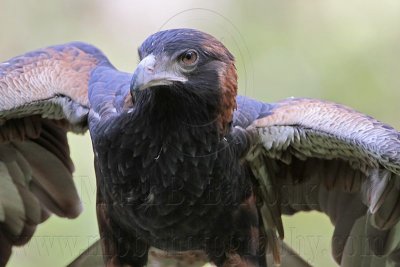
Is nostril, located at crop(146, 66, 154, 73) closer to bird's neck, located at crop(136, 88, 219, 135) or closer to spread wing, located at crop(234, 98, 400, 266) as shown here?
bird's neck, located at crop(136, 88, 219, 135)

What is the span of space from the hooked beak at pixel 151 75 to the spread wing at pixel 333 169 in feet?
2.88

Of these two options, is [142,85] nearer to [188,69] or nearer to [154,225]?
[188,69]

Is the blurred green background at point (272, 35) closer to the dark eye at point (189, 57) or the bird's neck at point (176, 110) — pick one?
the bird's neck at point (176, 110)

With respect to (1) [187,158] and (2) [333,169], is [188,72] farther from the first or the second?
(2) [333,169]

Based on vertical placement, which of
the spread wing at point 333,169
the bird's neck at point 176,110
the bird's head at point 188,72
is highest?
the bird's head at point 188,72

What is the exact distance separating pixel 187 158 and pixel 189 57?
2.33 feet

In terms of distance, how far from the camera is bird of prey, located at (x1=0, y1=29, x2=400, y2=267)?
727cm

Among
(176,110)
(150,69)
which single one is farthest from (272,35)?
(150,69)

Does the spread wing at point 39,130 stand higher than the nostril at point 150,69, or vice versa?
the nostril at point 150,69

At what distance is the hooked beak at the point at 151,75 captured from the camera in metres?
6.79

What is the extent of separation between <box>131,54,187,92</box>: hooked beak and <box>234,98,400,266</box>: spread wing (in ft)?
2.88

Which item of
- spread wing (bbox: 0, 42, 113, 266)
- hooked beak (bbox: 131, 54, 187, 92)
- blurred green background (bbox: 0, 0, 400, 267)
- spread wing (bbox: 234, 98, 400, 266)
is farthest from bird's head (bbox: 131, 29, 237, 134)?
blurred green background (bbox: 0, 0, 400, 267)

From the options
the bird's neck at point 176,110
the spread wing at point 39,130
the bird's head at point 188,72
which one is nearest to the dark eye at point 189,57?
the bird's head at point 188,72

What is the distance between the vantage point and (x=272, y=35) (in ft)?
37.0
